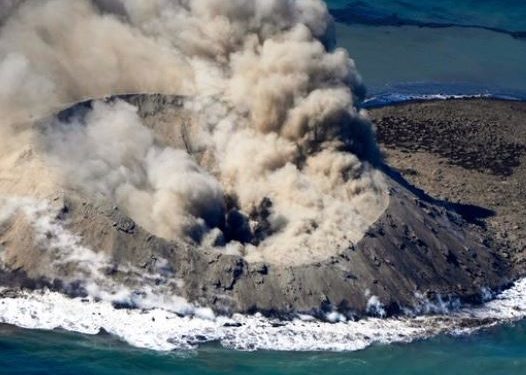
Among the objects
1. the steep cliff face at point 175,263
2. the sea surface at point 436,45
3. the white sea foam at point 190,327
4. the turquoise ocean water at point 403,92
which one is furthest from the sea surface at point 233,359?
the sea surface at point 436,45

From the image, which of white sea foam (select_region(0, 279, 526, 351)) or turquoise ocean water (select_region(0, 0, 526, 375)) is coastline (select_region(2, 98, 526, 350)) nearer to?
white sea foam (select_region(0, 279, 526, 351))

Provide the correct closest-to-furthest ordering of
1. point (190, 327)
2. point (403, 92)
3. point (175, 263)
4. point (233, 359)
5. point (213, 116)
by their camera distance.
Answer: point (233, 359)
point (190, 327)
point (175, 263)
point (213, 116)
point (403, 92)

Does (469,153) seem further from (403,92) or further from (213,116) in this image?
(213,116)

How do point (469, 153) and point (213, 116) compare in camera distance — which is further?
point (469, 153)

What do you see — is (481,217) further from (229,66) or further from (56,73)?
(56,73)

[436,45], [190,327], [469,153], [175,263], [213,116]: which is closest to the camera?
[190,327]

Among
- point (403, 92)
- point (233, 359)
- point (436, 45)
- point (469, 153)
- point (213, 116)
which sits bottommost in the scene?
point (233, 359)

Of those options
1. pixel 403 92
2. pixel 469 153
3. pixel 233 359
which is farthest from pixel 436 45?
pixel 233 359

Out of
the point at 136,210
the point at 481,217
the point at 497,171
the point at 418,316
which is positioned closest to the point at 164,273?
the point at 136,210
